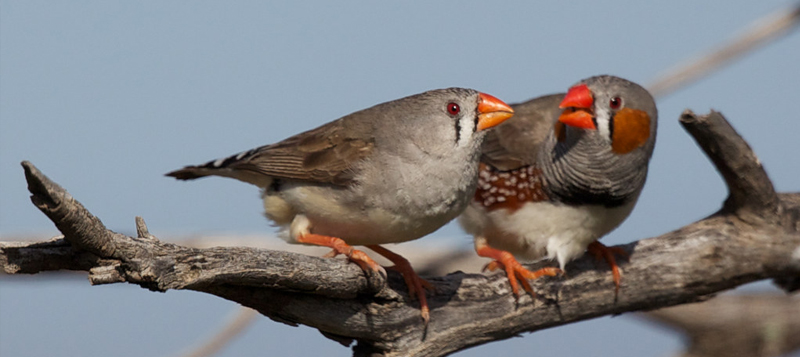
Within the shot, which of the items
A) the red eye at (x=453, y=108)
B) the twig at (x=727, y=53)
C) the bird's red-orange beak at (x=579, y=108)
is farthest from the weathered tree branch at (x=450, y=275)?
the twig at (x=727, y=53)

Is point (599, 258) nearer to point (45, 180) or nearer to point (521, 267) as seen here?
point (521, 267)

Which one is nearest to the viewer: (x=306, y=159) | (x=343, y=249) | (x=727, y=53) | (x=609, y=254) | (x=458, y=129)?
(x=343, y=249)

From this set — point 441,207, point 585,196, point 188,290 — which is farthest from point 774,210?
point 188,290

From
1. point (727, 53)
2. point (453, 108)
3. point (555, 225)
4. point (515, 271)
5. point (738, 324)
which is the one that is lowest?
point (738, 324)

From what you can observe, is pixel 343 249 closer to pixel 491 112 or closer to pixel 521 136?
pixel 491 112

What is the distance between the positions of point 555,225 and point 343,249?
0.99 metres

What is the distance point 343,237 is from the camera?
3.25 metres

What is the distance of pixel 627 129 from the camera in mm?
3459

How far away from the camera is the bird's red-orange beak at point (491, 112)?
3.20 m

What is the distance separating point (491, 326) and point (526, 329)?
0.26 m

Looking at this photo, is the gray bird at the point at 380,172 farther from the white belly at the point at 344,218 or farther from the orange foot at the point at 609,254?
the orange foot at the point at 609,254

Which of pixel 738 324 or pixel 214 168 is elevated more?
pixel 214 168

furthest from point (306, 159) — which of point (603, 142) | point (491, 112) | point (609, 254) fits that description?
point (609, 254)

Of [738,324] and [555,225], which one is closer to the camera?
[555,225]
